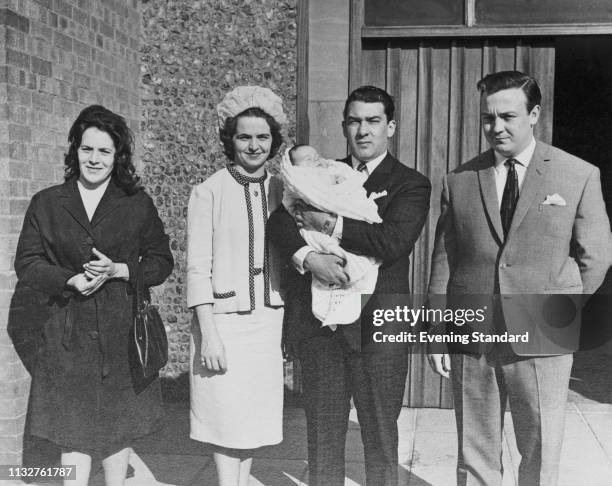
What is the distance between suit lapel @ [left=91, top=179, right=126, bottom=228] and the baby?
83 cm

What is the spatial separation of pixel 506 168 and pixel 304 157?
0.87m

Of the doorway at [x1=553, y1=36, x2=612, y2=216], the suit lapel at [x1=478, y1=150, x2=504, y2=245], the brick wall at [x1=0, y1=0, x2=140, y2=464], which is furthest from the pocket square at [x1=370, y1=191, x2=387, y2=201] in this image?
the doorway at [x1=553, y1=36, x2=612, y2=216]

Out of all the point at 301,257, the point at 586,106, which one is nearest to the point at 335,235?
the point at 301,257

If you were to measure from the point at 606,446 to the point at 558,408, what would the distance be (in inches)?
83.5

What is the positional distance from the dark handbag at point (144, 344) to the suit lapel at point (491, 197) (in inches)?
61.6

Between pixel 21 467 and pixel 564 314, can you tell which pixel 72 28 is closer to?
pixel 21 467

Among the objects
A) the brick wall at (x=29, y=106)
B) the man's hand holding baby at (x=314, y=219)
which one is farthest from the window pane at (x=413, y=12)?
the man's hand holding baby at (x=314, y=219)

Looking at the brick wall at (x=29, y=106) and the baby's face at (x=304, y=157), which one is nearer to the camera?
the baby's face at (x=304, y=157)

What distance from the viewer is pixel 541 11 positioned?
5340 mm

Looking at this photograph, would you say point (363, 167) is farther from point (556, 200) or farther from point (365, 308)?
point (556, 200)

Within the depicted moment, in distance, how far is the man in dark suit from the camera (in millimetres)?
3168

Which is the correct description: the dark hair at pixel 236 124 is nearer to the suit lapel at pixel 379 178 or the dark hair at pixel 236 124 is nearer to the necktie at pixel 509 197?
the suit lapel at pixel 379 178

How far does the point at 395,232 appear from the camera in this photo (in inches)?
124

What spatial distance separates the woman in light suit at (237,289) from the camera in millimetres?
3342
